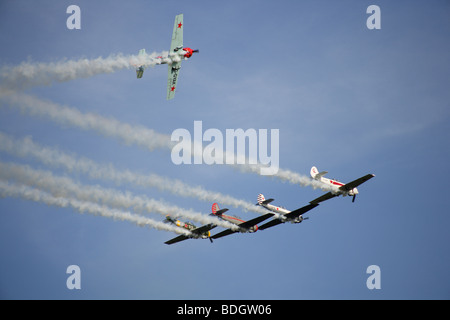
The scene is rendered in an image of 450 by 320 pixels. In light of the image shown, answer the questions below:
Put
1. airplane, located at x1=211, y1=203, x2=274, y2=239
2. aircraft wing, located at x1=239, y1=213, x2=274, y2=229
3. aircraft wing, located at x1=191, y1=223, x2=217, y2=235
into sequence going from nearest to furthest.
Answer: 1. aircraft wing, located at x1=191, y1=223, x2=217, y2=235
2. aircraft wing, located at x1=239, y1=213, x2=274, y2=229
3. airplane, located at x1=211, y1=203, x2=274, y2=239

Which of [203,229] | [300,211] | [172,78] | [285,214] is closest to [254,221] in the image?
[285,214]

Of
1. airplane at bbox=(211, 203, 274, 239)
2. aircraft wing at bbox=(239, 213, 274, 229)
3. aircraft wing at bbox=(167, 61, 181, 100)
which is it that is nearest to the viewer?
aircraft wing at bbox=(239, 213, 274, 229)

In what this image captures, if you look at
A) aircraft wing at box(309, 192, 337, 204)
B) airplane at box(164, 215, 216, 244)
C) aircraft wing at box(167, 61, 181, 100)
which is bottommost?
airplane at box(164, 215, 216, 244)

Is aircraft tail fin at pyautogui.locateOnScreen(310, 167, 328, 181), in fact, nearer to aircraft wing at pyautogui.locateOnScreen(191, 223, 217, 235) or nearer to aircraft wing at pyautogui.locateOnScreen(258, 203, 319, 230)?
aircraft wing at pyautogui.locateOnScreen(258, 203, 319, 230)

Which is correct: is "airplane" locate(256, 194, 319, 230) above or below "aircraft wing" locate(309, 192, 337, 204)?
below

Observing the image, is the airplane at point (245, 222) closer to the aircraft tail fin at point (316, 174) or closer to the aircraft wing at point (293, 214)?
the aircraft wing at point (293, 214)

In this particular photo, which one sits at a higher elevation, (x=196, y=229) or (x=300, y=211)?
(x=300, y=211)

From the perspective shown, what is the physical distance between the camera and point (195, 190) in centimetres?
5841

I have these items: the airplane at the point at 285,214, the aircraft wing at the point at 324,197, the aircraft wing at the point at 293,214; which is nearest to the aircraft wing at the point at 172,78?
the airplane at the point at 285,214

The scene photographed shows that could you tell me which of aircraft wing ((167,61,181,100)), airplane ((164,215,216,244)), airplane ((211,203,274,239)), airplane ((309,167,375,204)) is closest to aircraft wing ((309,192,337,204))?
airplane ((309,167,375,204))

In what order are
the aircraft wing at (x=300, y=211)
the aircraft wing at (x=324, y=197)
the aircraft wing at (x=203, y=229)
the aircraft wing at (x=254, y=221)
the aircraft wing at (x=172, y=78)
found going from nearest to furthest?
the aircraft wing at (x=203, y=229), the aircraft wing at (x=324, y=197), the aircraft wing at (x=254, y=221), the aircraft wing at (x=172, y=78), the aircraft wing at (x=300, y=211)

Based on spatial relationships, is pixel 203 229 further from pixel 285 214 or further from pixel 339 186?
pixel 339 186

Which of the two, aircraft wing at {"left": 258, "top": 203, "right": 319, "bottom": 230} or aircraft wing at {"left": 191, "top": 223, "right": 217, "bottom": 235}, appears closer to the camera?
aircraft wing at {"left": 191, "top": 223, "right": 217, "bottom": 235}
